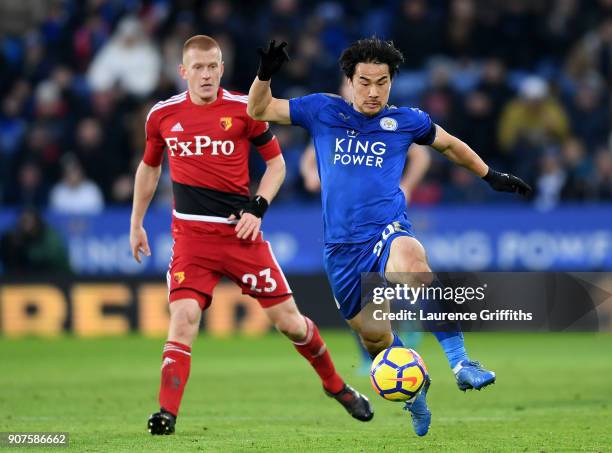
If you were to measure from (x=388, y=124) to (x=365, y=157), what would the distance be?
10.4 inches

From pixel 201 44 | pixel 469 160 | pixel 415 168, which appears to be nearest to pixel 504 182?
pixel 469 160

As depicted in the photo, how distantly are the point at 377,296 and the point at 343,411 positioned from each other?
2.13 metres

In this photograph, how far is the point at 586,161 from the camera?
17.8 meters

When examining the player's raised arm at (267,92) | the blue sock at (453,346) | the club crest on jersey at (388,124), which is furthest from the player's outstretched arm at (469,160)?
the blue sock at (453,346)

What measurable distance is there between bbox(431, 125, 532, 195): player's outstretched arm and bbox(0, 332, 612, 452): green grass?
4.88 ft

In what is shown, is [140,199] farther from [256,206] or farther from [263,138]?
[263,138]

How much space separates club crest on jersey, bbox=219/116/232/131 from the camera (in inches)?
349

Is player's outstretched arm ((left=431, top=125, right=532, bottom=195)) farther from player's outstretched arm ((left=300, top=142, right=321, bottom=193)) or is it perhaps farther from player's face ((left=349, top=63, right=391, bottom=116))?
player's outstretched arm ((left=300, top=142, right=321, bottom=193))

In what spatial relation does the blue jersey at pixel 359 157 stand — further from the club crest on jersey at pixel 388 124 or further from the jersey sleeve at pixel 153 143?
the jersey sleeve at pixel 153 143

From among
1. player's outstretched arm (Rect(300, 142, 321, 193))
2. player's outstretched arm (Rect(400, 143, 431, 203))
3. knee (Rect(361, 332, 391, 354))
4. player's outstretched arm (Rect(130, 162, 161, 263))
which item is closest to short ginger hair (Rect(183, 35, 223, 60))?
player's outstretched arm (Rect(130, 162, 161, 263))

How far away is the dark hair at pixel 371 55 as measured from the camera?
811 centimetres

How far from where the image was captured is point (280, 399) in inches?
429

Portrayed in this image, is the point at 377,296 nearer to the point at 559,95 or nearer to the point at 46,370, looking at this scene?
the point at 46,370

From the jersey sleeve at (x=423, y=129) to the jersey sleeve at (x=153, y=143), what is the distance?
5.81 ft
